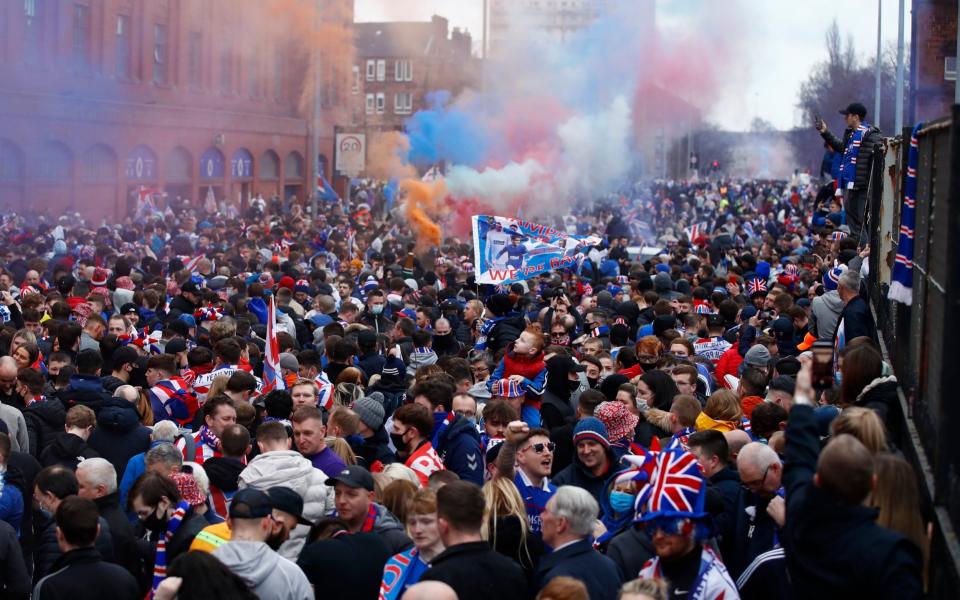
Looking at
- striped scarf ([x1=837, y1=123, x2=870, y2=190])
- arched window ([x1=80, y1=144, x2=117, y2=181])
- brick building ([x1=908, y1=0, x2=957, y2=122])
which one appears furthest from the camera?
arched window ([x1=80, y1=144, x2=117, y2=181])

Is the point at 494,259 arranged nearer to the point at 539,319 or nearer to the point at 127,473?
the point at 539,319

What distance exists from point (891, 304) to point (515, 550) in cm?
460

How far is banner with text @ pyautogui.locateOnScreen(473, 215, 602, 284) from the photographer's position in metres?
15.8

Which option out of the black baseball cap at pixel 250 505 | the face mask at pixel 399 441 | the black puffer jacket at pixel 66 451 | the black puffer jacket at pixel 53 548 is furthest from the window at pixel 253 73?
the black baseball cap at pixel 250 505

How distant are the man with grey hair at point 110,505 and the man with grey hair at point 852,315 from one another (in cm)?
520

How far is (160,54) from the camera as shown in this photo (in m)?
46.4

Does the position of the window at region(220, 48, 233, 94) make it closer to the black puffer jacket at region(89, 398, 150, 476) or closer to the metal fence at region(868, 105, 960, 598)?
the black puffer jacket at region(89, 398, 150, 476)

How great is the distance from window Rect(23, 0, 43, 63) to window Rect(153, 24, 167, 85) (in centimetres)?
795

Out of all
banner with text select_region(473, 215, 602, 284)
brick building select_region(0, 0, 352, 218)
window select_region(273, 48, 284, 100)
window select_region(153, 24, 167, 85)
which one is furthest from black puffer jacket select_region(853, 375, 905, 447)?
window select_region(273, 48, 284, 100)

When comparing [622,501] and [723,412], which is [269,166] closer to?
[723,412]

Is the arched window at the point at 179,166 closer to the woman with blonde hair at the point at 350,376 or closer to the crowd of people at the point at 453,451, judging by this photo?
the crowd of people at the point at 453,451

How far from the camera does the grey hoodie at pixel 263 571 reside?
5.20 metres

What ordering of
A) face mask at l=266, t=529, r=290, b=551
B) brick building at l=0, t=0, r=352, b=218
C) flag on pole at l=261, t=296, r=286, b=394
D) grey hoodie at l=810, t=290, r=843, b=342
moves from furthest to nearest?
brick building at l=0, t=0, r=352, b=218 < grey hoodie at l=810, t=290, r=843, b=342 < flag on pole at l=261, t=296, r=286, b=394 < face mask at l=266, t=529, r=290, b=551

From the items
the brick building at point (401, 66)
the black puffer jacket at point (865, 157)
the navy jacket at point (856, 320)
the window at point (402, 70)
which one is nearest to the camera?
the navy jacket at point (856, 320)
